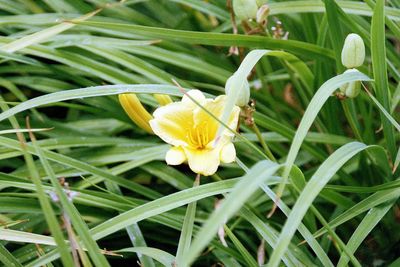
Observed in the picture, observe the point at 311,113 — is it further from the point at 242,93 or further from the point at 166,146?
the point at 166,146

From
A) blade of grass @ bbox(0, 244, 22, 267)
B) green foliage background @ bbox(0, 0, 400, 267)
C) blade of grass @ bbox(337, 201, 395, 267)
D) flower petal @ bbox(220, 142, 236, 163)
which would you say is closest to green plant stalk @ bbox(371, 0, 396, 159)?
green foliage background @ bbox(0, 0, 400, 267)

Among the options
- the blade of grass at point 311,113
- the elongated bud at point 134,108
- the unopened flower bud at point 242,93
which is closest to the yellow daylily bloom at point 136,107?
the elongated bud at point 134,108

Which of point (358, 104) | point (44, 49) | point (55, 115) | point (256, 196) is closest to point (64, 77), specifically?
point (44, 49)

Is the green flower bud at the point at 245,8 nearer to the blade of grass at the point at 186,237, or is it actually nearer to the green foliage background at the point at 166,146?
the green foliage background at the point at 166,146

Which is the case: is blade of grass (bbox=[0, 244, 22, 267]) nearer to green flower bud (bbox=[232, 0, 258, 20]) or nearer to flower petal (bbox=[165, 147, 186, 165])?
flower petal (bbox=[165, 147, 186, 165])

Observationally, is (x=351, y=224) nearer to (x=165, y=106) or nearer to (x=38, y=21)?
(x=165, y=106)

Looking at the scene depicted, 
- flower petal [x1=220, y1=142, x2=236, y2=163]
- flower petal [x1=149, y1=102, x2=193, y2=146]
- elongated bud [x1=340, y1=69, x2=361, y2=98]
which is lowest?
flower petal [x1=220, y1=142, x2=236, y2=163]
